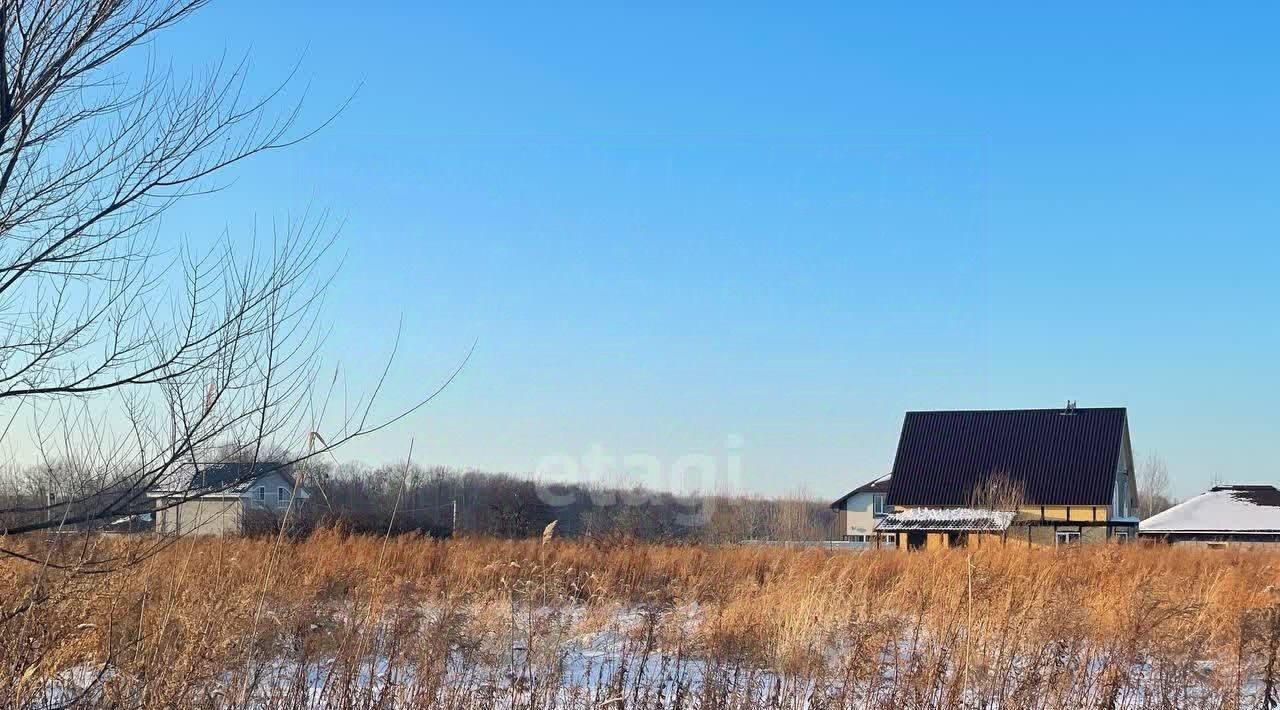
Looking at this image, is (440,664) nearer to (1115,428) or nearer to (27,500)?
(27,500)

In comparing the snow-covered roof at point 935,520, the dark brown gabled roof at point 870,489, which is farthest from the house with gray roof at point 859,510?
the snow-covered roof at point 935,520

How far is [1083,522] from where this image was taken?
29.6m

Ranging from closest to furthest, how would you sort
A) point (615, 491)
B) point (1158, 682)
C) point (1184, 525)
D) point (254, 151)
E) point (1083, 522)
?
point (254, 151), point (1158, 682), point (1083, 522), point (1184, 525), point (615, 491)

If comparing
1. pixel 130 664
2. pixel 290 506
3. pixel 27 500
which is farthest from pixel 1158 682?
pixel 27 500

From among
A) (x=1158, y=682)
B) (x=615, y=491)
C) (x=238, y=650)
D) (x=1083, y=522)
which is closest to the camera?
(x=238, y=650)

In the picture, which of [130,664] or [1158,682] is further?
[1158,682]

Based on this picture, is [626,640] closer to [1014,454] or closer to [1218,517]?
[1014,454]

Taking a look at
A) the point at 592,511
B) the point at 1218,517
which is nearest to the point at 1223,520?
the point at 1218,517

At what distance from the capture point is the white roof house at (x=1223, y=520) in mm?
35094

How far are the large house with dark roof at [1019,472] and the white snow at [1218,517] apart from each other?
12.0ft

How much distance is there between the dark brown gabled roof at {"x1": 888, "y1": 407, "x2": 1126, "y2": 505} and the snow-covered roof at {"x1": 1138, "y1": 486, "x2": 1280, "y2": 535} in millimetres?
5988

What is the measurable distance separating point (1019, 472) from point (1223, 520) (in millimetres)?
10469

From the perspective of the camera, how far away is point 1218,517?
36.7m

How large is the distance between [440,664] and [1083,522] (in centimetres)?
2821
